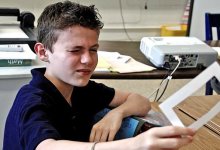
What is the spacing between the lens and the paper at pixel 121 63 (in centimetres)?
173

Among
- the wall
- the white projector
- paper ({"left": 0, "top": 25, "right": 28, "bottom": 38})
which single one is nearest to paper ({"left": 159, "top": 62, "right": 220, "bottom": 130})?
the white projector

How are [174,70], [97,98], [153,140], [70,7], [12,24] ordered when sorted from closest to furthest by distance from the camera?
[153,140]
[70,7]
[97,98]
[174,70]
[12,24]

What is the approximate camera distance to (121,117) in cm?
120

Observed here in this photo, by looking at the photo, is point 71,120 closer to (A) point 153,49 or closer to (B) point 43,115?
(B) point 43,115

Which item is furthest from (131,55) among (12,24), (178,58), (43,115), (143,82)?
(143,82)

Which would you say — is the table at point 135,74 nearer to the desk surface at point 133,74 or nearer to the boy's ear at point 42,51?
the desk surface at point 133,74

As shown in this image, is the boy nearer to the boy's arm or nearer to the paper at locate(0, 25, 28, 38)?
the boy's arm

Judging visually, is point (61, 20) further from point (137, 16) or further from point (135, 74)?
point (137, 16)

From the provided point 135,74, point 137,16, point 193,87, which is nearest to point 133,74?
point 135,74

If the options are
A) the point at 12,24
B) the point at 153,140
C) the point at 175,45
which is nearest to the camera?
the point at 153,140

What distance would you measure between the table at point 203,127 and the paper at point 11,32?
0.72 metres

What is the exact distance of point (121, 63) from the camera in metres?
1.82

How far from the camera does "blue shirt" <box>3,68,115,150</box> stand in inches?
34.0

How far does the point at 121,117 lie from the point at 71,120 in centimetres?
17
